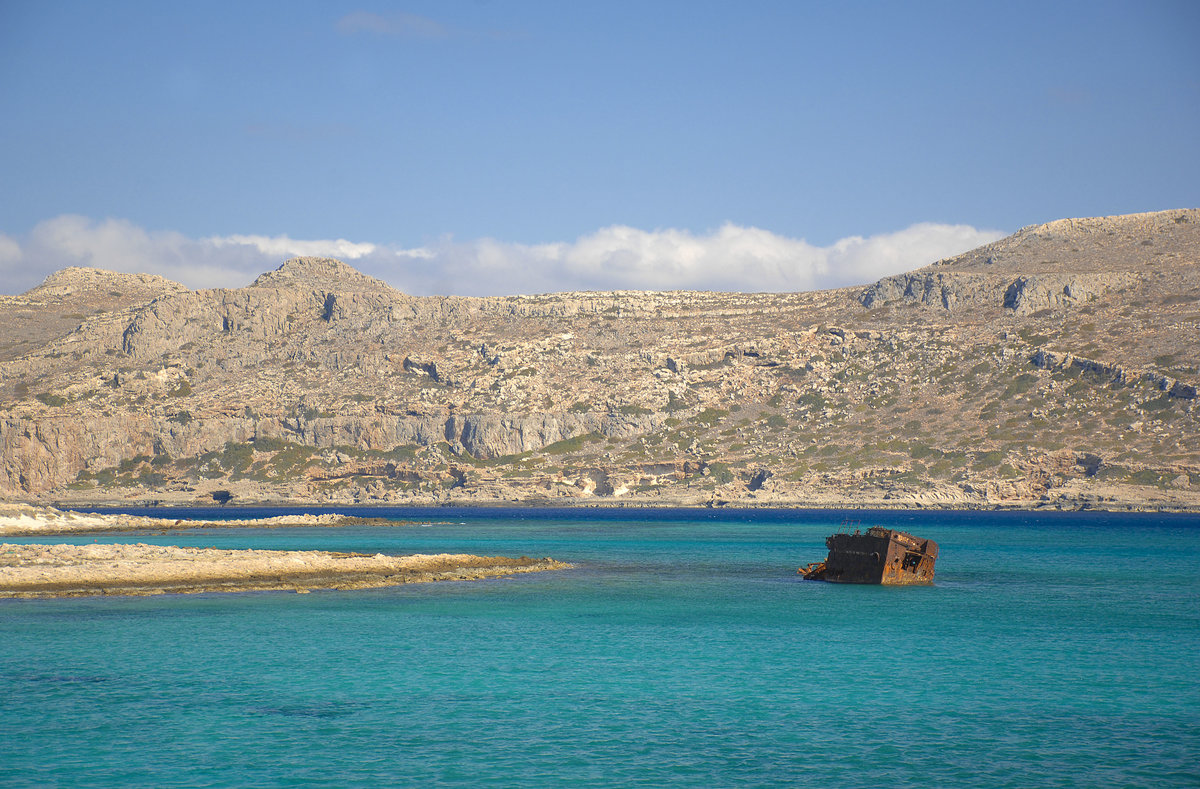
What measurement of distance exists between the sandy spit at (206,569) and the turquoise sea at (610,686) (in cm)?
326

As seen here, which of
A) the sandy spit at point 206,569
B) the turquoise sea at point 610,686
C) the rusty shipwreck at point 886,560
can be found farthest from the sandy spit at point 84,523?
the rusty shipwreck at point 886,560

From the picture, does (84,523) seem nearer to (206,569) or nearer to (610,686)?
(206,569)

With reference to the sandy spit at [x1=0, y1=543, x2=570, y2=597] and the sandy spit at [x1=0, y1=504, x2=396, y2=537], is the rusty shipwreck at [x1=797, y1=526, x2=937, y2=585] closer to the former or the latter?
the sandy spit at [x1=0, y1=543, x2=570, y2=597]

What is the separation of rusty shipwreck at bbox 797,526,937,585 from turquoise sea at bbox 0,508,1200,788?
8.82 ft

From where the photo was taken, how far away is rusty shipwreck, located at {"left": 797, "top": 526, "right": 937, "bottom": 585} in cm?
6075

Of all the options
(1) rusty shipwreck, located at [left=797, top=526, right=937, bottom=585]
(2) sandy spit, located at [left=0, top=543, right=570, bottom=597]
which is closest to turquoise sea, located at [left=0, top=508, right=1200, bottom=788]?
(1) rusty shipwreck, located at [left=797, top=526, right=937, bottom=585]

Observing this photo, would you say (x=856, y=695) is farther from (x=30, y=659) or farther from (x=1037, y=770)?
(x=30, y=659)

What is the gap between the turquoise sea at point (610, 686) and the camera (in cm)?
2205

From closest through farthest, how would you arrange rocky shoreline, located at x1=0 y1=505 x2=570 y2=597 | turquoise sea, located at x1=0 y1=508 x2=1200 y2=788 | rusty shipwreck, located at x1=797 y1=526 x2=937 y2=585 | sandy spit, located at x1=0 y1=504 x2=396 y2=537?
turquoise sea, located at x1=0 y1=508 x2=1200 y2=788
rocky shoreline, located at x1=0 y1=505 x2=570 y2=597
rusty shipwreck, located at x1=797 y1=526 x2=937 y2=585
sandy spit, located at x1=0 y1=504 x2=396 y2=537

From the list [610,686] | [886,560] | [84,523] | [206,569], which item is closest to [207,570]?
[206,569]

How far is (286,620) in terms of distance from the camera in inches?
1700

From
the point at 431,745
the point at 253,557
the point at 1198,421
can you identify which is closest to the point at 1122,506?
the point at 1198,421

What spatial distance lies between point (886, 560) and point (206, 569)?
39150 millimetres

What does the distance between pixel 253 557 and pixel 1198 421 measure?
146310 millimetres
